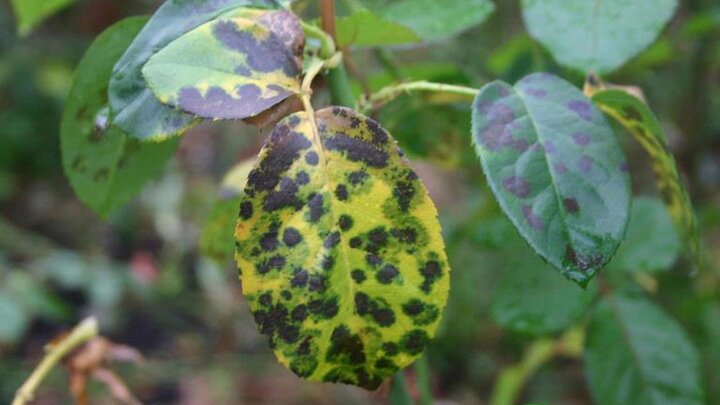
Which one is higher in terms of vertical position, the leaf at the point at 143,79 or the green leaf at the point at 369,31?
the leaf at the point at 143,79

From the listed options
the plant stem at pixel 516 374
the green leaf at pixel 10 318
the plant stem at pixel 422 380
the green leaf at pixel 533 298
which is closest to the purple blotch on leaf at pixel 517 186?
the plant stem at pixel 422 380

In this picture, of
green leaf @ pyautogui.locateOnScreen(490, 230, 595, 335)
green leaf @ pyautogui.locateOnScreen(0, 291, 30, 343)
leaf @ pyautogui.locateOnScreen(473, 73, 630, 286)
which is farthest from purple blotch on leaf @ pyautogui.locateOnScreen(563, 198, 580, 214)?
green leaf @ pyautogui.locateOnScreen(0, 291, 30, 343)

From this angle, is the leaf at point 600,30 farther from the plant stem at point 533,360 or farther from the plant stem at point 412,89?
the plant stem at point 533,360

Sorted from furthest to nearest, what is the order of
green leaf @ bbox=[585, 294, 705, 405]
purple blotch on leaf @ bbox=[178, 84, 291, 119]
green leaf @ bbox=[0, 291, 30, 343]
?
green leaf @ bbox=[0, 291, 30, 343], green leaf @ bbox=[585, 294, 705, 405], purple blotch on leaf @ bbox=[178, 84, 291, 119]

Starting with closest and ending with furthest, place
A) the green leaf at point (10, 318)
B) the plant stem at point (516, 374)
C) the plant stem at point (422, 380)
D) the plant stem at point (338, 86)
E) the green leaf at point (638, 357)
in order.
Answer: the plant stem at point (338, 86)
the plant stem at point (422, 380)
the green leaf at point (638, 357)
the plant stem at point (516, 374)
the green leaf at point (10, 318)

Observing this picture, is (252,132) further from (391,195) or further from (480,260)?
(391,195)

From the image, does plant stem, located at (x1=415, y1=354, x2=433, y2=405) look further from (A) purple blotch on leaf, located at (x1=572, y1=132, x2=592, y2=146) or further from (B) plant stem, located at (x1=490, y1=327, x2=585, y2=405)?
(B) plant stem, located at (x1=490, y1=327, x2=585, y2=405)
